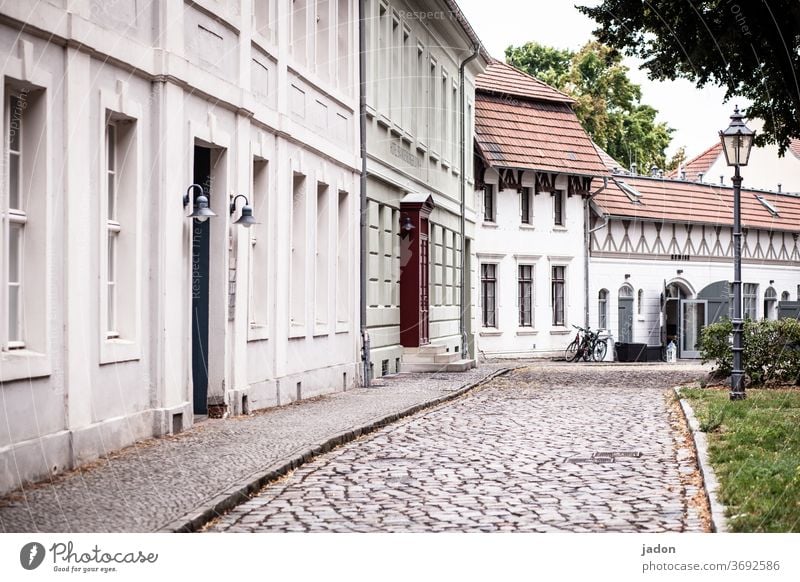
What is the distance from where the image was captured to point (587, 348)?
4288 cm

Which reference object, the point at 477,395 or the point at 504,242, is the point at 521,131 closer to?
the point at 504,242

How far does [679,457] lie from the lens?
13.7 meters

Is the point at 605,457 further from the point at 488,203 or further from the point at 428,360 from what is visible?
the point at 488,203

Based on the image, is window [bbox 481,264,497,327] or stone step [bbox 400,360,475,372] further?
window [bbox 481,264,497,327]

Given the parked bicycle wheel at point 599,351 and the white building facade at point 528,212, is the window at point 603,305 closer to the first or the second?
the white building facade at point 528,212

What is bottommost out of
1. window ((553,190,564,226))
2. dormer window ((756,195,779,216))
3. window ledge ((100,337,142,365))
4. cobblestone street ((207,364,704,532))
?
cobblestone street ((207,364,704,532))

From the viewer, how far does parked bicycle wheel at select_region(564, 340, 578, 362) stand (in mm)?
42938

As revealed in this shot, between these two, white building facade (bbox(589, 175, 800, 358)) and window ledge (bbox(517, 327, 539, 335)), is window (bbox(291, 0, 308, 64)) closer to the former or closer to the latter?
window ledge (bbox(517, 327, 539, 335))

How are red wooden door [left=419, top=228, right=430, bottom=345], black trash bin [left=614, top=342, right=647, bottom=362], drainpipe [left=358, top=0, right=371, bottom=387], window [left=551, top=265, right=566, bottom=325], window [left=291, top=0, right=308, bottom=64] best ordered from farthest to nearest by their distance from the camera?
window [left=551, top=265, right=566, bottom=325] → black trash bin [left=614, top=342, right=647, bottom=362] → red wooden door [left=419, top=228, right=430, bottom=345] → drainpipe [left=358, top=0, right=371, bottom=387] → window [left=291, top=0, right=308, bottom=64]

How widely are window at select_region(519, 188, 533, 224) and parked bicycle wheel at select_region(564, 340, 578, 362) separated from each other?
4.75 m

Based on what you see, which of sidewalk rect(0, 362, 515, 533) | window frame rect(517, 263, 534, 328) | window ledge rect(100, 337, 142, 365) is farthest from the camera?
window frame rect(517, 263, 534, 328)

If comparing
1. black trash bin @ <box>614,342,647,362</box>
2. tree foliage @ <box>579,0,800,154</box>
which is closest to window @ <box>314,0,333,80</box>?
tree foliage @ <box>579,0,800,154</box>

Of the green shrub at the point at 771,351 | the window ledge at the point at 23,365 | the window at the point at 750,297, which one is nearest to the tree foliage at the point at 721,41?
the window ledge at the point at 23,365

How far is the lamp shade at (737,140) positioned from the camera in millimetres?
19250
